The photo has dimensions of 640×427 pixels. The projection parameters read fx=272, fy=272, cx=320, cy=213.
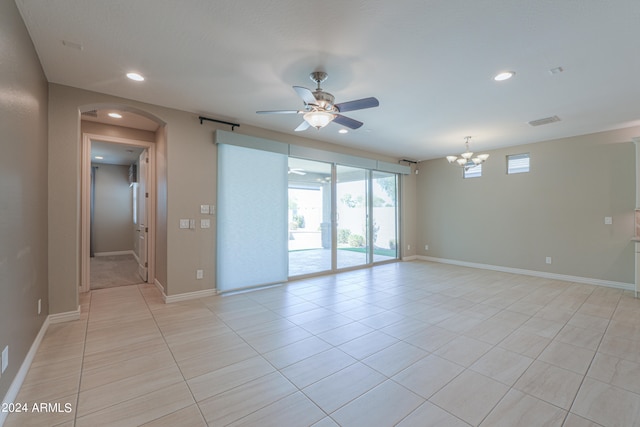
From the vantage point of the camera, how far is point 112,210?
27.1 ft

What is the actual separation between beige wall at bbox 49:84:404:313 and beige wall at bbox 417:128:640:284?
5.07 meters

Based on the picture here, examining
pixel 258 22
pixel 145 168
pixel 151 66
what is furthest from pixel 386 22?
pixel 145 168

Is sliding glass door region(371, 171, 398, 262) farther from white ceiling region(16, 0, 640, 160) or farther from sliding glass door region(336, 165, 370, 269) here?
white ceiling region(16, 0, 640, 160)

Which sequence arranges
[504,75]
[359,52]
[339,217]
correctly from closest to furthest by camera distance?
[359,52] → [504,75] → [339,217]

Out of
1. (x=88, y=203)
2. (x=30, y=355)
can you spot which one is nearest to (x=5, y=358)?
(x=30, y=355)

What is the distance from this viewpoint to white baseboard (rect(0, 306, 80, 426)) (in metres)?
1.80

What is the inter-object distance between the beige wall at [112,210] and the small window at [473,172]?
9.51 m

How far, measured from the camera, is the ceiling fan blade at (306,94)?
96.0 inches

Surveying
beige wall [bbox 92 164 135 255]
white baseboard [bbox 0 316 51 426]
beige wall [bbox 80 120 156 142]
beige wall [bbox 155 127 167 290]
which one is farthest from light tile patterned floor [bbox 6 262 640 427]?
beige wall [bbox 92 164 135 255]

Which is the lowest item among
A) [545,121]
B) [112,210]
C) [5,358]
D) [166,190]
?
[5,358]

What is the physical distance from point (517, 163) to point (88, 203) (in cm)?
859

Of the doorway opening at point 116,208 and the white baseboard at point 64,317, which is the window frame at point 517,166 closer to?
the doorway opening at point 116,208

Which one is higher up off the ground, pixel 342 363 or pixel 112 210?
pixel 112 210

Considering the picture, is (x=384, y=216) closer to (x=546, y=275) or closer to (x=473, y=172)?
(x=473, y=172)
